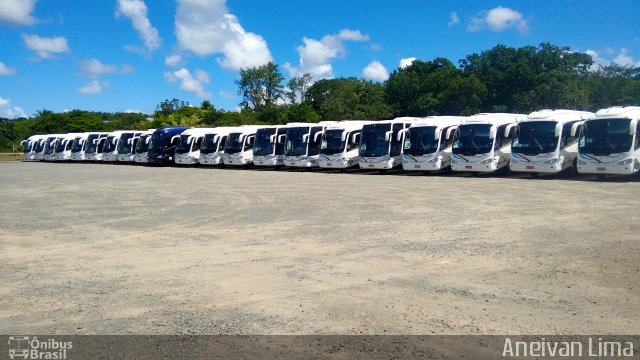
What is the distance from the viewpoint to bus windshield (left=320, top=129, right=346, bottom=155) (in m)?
30.6

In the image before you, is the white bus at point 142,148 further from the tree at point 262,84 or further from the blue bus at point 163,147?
the tree at point 262,84

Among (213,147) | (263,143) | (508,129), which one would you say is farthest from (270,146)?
(508,129)

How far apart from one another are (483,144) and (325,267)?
18983mm

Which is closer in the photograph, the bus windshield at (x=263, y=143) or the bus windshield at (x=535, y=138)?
the bus windshield at (x=535, y=138)

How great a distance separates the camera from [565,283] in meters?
6.72

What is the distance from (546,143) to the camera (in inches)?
904

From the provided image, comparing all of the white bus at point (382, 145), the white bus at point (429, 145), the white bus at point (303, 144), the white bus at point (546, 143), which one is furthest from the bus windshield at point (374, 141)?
the white bus at point (546, 143)

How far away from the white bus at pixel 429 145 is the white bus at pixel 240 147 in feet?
43.6

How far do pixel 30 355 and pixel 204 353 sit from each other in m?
1.58

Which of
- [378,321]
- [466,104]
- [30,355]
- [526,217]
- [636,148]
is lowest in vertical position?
[30,355]

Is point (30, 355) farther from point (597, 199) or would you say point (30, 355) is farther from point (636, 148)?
point (636, 148)

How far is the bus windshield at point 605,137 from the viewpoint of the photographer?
68.0 feet

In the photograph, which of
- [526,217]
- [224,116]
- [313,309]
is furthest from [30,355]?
[224,116]

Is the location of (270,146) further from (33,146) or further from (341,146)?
(33,146)
